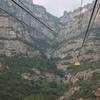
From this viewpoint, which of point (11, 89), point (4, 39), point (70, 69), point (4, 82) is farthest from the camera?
point (4, 39)

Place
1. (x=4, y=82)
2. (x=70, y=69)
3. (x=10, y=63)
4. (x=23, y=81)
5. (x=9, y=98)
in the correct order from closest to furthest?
(x=9, y=98) < (x=4, y=82) < (x=23, y=81) < (x=10, y=63) < (x=70, y=69)

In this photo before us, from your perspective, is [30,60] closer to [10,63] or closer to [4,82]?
[10,63]

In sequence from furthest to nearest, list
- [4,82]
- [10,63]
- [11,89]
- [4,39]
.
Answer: [4,39], [10,63], [4,82], [11,89]

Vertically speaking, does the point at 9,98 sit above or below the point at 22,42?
below

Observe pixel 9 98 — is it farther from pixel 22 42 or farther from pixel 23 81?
pixel 22 42

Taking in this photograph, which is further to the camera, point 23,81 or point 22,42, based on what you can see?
point 22,42

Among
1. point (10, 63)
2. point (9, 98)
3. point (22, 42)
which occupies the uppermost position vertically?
point (22, 42)

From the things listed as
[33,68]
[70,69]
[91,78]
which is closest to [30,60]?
[33,68]

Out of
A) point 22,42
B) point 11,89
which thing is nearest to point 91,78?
point 11,89

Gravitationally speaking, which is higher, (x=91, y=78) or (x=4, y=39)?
(x=4, y=39)
